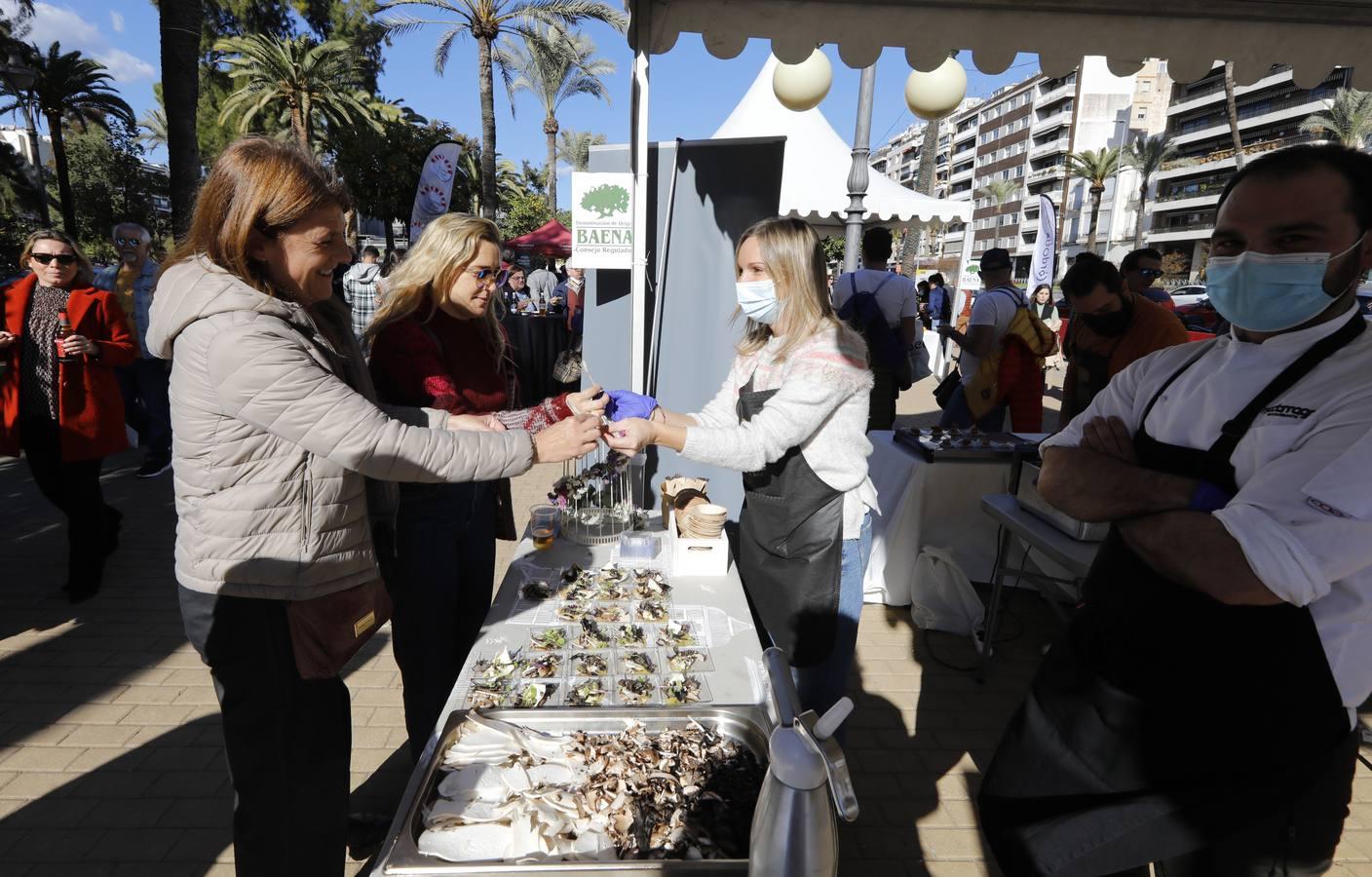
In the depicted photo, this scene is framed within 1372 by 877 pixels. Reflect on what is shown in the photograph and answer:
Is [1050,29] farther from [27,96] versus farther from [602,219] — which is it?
[27,96]

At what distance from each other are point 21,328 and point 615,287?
3118 millimetres

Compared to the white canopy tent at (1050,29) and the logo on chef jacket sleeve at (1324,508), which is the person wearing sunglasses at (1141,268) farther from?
the logo on chef jacket sleeve at (1324,508)

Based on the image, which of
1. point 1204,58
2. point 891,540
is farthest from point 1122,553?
point 891,540

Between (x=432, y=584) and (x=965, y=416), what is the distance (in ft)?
14.0

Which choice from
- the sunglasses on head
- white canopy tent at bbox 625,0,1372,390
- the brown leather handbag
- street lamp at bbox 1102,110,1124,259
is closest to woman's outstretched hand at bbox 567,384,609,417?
the brown leather handbag

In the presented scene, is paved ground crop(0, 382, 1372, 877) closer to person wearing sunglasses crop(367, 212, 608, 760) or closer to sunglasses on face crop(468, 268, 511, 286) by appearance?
person wearing sunglasses crop(367, 212, 608, 760)

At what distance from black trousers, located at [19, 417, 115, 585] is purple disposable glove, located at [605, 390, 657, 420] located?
3307 mm

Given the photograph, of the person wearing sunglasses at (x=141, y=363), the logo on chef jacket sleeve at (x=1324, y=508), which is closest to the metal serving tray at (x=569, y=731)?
the logo on chef jacket sleeve at (x=1324, y=508)

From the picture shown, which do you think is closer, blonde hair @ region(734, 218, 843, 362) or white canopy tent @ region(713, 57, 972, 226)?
blonde hair @ region(734, 218, 843, 362)

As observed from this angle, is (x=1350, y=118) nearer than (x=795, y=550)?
No

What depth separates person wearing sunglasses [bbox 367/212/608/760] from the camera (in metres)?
2.08

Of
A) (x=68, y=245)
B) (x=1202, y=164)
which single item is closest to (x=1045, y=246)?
(x=68, y=245)

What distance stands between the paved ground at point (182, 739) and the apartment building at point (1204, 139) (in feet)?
162

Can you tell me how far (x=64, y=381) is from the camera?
365cm
